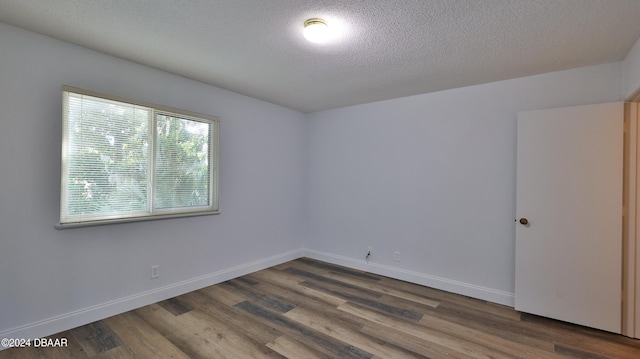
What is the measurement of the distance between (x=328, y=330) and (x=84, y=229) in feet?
7.75

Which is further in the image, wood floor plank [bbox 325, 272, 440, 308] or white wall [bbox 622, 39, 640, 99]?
wood floor plank [bbox 325, 272, 440, 308]

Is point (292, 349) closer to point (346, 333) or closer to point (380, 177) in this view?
point (346, 333)

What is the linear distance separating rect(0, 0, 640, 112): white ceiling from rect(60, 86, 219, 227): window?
1.77 ft

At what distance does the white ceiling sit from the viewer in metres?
1.84

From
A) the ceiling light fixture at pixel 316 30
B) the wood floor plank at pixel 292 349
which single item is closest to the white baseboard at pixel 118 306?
the wood floor plank at pixel 292 349

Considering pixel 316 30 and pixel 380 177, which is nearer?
pixel 316 30

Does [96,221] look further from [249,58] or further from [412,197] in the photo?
[412,197]

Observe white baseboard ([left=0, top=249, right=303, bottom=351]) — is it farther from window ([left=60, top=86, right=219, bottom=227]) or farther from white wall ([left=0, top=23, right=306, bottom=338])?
window ([left=60, top=86, right=219, bottom=227])

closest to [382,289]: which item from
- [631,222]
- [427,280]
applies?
[427,280]

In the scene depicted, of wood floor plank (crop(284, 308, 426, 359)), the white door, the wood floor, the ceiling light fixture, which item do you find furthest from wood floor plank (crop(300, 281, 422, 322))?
the ceiling light fixture

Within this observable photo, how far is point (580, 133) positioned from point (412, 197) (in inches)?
69.1

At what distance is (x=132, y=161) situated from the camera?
2.78 meters

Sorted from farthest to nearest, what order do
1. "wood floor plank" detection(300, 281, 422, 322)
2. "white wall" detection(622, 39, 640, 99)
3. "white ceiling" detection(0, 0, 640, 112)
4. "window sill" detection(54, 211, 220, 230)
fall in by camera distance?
"wood floor plank" detection(300, 281, 422, 322) → "window sill" detection(54, 211, 220, 230) → "white wall" detection(622, 39, 640, 99) → "white ceiling" detection(0, 0, 640, 112)

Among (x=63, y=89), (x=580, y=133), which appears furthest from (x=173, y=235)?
(x=580, y=133)
